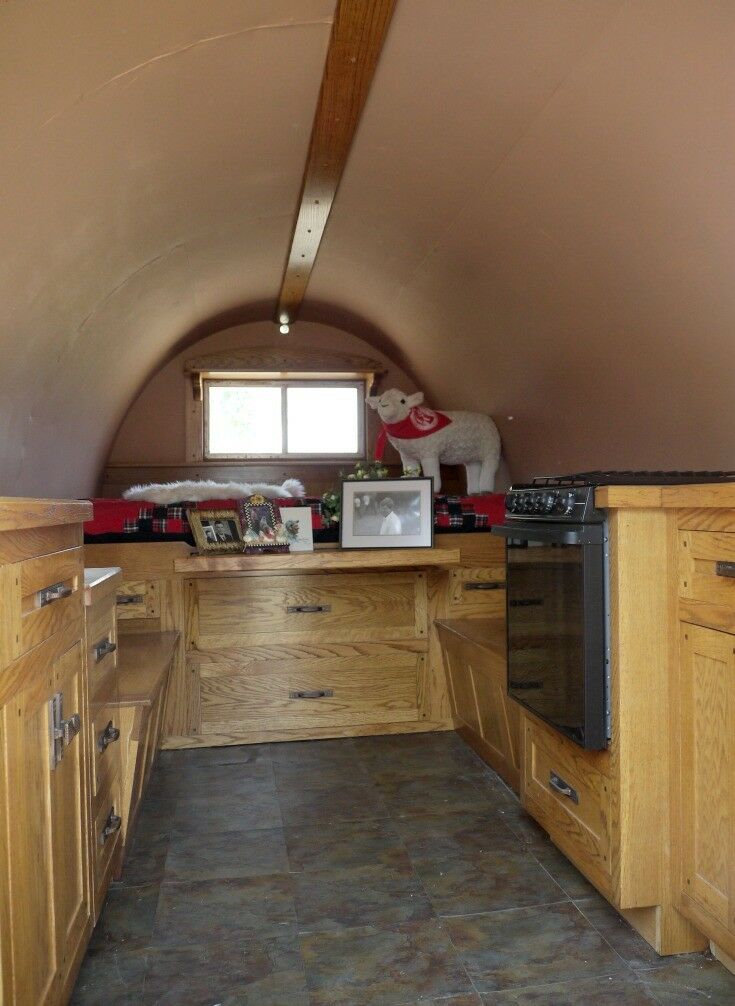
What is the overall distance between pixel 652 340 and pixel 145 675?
198cm

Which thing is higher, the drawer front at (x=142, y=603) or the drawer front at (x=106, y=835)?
the drawer front at (x=142, y=603)

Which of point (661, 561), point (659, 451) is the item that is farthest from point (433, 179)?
point (661, 561)

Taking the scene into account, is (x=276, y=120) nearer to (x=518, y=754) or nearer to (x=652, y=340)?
(x=652, y=340)

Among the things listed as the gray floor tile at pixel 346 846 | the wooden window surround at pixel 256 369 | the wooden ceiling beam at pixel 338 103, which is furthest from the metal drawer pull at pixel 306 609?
the wooden window surround at pixel 256 369

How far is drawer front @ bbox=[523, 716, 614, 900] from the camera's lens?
210 cm

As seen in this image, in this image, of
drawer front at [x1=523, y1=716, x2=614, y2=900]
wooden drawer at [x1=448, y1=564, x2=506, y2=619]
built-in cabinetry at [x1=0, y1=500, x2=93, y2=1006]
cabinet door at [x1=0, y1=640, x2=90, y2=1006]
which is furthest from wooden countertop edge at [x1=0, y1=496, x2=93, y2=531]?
wooden drawer at [x1=448, y1=564, x2=506, y2=619]

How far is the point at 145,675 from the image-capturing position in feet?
9.01

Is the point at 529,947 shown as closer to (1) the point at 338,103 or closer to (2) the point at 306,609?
(2) the point at 306,609

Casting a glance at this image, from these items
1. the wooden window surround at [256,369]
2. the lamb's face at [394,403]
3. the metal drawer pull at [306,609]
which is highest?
the wooden window surround at [256,369]

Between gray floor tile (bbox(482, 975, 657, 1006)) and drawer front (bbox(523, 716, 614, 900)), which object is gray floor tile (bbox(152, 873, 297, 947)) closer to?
gray floor tile (bbox(482, 975, 657, 1006))

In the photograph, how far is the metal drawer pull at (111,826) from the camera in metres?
2.11

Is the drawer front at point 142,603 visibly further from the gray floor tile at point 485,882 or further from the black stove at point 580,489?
the black stove at point 580,489

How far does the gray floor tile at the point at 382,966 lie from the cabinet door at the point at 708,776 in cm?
56

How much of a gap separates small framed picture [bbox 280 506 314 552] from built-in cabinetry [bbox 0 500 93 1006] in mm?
1589
